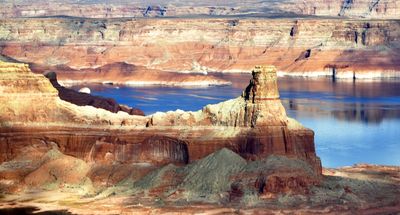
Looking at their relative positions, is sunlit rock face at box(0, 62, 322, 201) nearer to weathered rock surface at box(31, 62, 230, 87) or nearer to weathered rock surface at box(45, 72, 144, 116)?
weathered rock surface at box(45, 72, 144, 116)

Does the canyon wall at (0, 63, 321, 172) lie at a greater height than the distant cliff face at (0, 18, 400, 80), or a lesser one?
lesser

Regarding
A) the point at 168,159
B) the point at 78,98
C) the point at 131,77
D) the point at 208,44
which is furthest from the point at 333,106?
the point at 208,44

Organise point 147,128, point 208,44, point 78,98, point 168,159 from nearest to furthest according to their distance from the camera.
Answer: point 168,159 < point 147,128 < point 78,98 < point 208,44

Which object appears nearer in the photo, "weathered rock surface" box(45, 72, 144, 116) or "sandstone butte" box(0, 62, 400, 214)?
"sandstone butte" box(0, 62, 400, 214)

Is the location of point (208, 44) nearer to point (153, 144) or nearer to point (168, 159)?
point (153, 144)

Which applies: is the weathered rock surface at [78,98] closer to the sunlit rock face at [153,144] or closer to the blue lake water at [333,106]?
the sunlit rock face at [153,144]

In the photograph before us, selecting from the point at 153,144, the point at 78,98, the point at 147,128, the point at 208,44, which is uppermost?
the point at 208,44

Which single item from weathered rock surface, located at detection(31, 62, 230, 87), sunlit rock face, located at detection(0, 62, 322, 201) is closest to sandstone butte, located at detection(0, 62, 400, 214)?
sunlit rock face, located at detection(0, 62, 322, 201)

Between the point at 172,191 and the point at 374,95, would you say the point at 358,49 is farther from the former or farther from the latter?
the point at 172,191

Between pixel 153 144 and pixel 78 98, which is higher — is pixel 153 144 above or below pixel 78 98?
below
